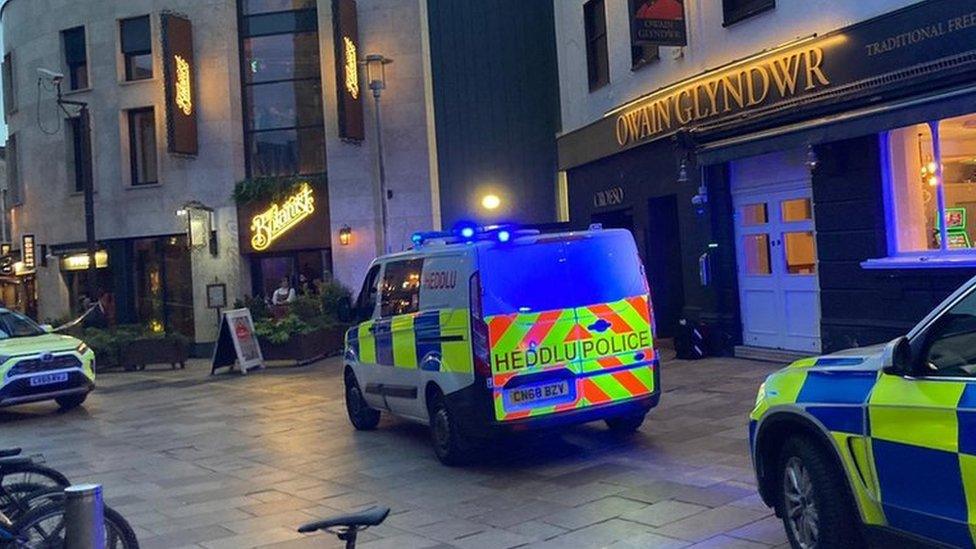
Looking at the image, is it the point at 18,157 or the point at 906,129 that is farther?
the point at 18,157

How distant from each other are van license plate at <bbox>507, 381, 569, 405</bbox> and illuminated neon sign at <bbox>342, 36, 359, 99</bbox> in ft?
51.8

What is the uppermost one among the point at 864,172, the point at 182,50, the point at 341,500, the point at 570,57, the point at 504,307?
the point at 182,50

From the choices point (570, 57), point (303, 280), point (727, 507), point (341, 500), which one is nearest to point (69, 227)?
point (303, 280)

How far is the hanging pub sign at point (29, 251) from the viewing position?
26297 millimetres

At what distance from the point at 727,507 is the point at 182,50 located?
823 inches

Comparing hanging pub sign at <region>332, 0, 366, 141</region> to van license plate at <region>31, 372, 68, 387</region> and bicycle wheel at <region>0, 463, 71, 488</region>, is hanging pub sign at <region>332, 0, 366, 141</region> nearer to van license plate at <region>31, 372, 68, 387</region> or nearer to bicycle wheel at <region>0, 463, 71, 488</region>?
van license plate at <region>31, 372, 68, 387</region>

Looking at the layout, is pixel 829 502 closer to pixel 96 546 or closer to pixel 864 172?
pixel 96 546

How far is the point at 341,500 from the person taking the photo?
24.5 ft

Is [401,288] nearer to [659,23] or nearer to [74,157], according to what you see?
[659,23]

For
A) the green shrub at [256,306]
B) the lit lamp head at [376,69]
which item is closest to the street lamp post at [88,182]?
the green shrub at [256,306]

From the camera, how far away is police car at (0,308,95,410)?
13.0 m

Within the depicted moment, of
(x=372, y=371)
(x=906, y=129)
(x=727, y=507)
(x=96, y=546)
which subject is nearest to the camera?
(x=96, y=546)

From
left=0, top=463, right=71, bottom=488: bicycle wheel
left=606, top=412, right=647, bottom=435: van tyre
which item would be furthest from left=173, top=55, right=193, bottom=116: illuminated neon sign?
left=0, top=463, right=71, bottom=488: bicycle wheel

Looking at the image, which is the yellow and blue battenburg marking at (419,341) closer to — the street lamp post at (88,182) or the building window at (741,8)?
the building window at (741,8)
